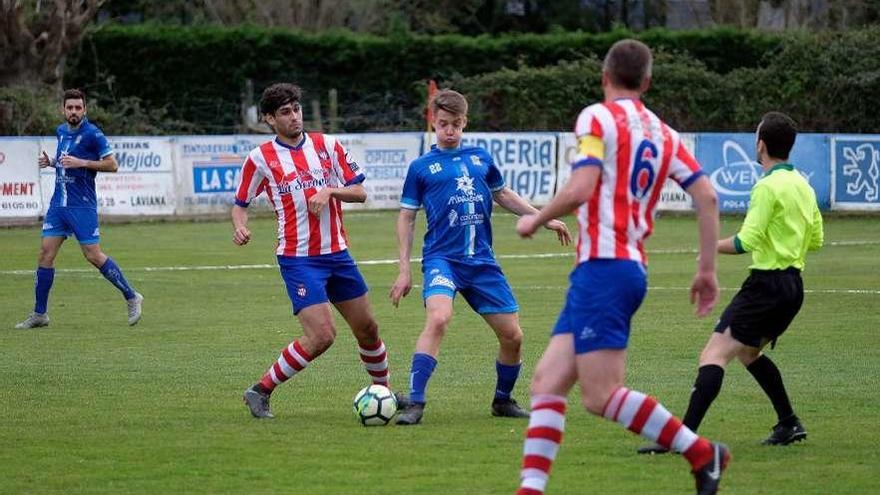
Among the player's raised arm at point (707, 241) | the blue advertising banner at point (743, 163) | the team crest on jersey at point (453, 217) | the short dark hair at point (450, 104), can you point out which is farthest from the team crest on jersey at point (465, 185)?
the blue advertising banner at point (743, 163)

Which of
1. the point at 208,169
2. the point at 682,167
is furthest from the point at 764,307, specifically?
the point at 208,169

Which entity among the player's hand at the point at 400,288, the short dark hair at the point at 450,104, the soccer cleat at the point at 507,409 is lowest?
the soccer cleat at the point at 507,409

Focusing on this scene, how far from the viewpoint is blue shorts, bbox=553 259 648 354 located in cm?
642

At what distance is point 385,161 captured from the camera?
31.3m

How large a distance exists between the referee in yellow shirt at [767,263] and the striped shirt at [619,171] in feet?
5.65

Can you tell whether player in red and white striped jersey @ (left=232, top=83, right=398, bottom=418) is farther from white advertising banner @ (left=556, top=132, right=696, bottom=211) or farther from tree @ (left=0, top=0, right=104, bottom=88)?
tree @ (left=0, top=0, right=104, bottom=88)

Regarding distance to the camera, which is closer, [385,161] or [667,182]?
[667,182]

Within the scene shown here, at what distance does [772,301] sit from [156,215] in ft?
74.5

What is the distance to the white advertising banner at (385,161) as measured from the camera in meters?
31.0

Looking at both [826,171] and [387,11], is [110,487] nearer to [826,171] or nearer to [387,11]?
[826,171]

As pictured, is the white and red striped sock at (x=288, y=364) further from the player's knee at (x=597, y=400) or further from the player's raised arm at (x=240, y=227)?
the player's knee at (x=597, y=400)

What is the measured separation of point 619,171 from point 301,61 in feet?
123

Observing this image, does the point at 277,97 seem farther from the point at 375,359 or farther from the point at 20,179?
the point at 20,179

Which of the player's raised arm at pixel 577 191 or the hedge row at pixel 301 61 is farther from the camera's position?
the hedge row at pixel 301 61
